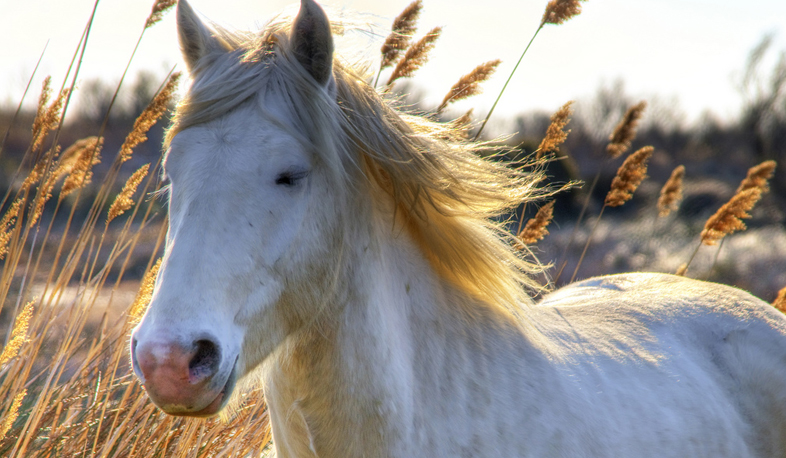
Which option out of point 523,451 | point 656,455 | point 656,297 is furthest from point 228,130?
point 656,297

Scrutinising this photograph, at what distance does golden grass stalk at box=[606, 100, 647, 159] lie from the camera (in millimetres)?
3238

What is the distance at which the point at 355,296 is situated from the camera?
1.44m

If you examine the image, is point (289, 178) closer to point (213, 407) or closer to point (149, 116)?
point (213, 407)

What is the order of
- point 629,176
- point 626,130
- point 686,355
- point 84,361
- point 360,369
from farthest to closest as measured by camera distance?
1. point 626,130
2. point 629,176
3. point 84,361
4. point 686,355
5. point 360,369

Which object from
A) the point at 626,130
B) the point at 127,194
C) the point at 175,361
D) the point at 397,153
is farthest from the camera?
the point at 626,130

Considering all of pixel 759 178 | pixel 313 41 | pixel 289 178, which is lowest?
pixel 759 178

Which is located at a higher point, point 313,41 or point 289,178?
point 313,41

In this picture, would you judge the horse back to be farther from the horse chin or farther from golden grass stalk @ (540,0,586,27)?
golden grass stalk @ (540,0,586,27)

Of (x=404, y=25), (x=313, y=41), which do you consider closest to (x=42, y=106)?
(x=313, y=41)

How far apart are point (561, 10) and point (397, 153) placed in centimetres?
151

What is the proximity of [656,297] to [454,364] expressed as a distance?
1.25 metres

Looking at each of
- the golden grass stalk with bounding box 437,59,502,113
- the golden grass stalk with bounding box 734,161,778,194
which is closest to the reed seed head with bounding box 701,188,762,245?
the golden grass stalk with bounding box 734,161,778,194

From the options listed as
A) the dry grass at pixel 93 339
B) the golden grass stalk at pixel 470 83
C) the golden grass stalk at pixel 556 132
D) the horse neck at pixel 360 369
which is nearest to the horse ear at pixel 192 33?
the horse neck at pixel 360 369

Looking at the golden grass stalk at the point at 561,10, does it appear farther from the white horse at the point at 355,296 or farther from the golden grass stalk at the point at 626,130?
the white horse at the point at 355,296
